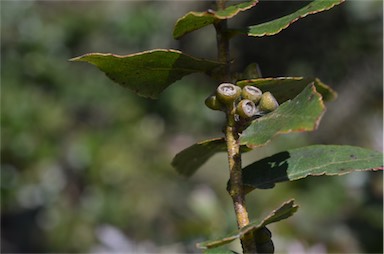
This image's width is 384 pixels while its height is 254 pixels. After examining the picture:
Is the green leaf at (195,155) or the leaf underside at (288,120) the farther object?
the green leaf at (195,155)

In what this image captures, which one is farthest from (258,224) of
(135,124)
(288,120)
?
(135,124)

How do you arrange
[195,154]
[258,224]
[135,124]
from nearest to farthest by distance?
1. [258,224]
2. [195,154]
3. [135,124]

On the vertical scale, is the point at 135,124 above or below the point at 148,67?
above

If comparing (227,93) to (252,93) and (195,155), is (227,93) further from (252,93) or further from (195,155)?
(195,155)

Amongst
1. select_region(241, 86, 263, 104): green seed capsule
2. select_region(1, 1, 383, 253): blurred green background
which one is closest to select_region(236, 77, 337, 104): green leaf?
select_region(241, 86, 263, 104): green seed capsule

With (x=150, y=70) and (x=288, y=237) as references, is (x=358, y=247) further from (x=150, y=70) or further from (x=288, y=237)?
(x=150, y=70)

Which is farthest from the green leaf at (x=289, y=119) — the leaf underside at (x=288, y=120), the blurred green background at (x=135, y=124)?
the blurred green background at (x=135, y=124)

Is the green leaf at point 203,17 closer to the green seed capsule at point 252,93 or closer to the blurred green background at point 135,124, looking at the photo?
the green seed capsule at point 252,93

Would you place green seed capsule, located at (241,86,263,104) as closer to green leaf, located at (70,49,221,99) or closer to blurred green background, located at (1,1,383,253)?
green leaf, located at (70,49,221,99)
